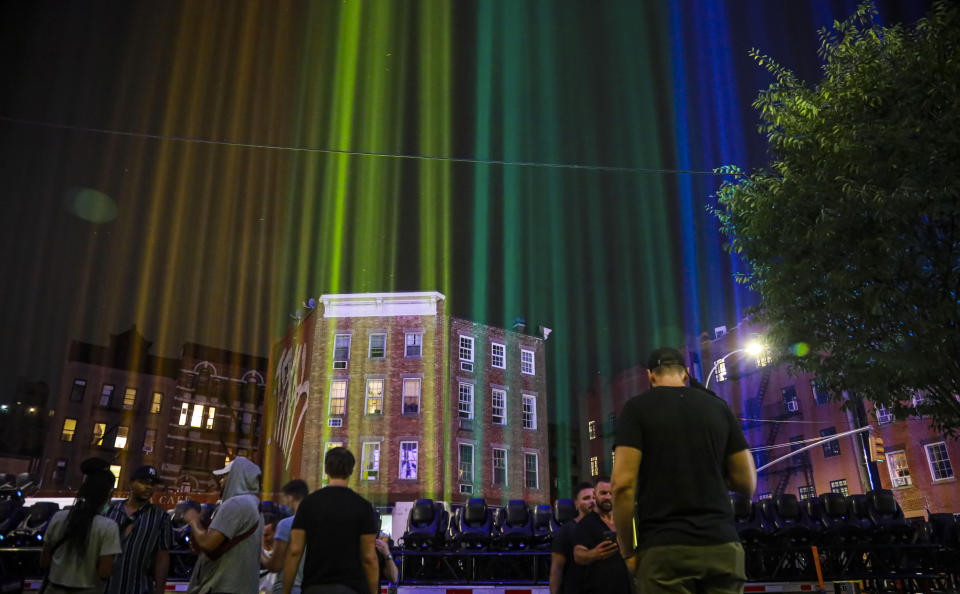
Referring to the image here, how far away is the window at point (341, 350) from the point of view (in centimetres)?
3725

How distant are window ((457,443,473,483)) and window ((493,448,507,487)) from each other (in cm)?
170

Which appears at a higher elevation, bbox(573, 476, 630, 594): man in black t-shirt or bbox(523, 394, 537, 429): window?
bbox(523, 394, 537, 429): window

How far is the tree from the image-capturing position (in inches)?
393

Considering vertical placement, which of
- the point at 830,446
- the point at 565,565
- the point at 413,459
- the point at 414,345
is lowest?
the point at 565,565

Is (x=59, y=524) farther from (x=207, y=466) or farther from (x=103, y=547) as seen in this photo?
(x=207, y=466)

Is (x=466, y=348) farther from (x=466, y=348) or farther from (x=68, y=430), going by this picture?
(x=68, y=430)

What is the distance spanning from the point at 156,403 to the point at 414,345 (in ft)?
77.6

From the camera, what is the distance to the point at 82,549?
464cm

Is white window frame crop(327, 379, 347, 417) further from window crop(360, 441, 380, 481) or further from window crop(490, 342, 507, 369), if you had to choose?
window crop(490, 342, 507, 369)

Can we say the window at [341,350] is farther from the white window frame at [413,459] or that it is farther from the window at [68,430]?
the window at [68,430]

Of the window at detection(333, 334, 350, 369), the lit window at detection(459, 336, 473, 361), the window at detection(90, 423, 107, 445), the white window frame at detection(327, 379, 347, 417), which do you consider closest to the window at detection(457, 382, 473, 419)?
the lit window at detection(459, 336, 473, 361)

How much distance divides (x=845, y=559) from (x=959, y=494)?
27562mm

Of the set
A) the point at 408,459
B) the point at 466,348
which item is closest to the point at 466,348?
the point at 466,348

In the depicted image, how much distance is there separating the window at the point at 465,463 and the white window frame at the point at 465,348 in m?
5.21
